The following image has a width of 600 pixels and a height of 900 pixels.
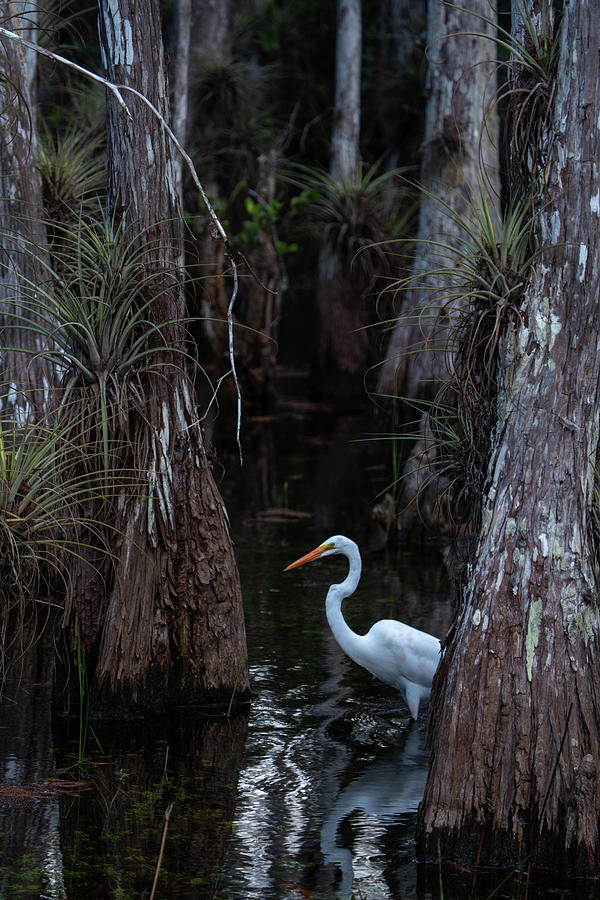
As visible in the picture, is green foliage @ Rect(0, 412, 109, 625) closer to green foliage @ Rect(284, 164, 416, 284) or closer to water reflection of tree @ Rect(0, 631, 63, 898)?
water reflection of tree @ Rect(0, 631, 63, 898)

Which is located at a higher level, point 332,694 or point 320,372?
point 320,372

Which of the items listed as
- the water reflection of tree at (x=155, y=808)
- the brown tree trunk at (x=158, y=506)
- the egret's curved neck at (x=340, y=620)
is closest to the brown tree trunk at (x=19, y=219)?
the brown tree trunk at (x=158, y=506)

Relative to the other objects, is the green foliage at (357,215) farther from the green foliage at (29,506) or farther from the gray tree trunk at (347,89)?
the green foliage at (29,506)

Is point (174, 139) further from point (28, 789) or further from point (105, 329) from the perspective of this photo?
point (28, 789)

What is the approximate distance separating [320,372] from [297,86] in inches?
390

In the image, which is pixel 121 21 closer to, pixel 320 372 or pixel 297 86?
pixel 320 372

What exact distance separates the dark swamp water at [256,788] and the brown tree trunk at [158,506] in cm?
31

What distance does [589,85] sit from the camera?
4578 mm

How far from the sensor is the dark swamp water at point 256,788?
442 centimetres

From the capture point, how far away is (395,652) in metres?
6.35

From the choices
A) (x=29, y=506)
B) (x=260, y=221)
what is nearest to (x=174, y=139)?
(x=29, y=506)

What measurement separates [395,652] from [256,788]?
1312 millimetres

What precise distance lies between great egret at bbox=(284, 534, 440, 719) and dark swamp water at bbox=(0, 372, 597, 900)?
0.20m

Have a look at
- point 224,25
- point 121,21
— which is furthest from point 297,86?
point 121,21
